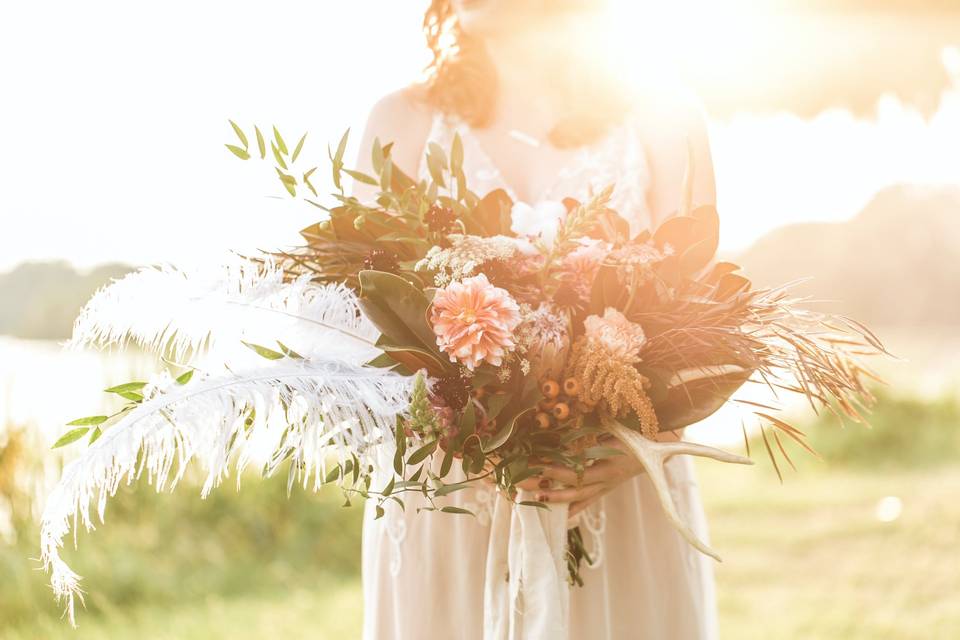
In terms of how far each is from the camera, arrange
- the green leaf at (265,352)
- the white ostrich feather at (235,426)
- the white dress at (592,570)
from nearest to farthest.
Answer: the white ostrich feather at (235,426), the green leaf at (265,352), the white dress at (592,570)

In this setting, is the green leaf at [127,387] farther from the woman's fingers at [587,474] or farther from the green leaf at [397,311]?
the woman's fingers at [587,474]

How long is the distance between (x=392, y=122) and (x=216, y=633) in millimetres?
2744

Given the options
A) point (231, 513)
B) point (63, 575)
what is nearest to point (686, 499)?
point (63, 575)

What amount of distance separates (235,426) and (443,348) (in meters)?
0.29

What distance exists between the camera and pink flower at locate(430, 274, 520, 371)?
3.92 ft

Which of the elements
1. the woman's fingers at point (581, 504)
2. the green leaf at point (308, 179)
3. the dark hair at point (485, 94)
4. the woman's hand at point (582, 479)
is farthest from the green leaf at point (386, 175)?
the dark hair at point (485, 94)

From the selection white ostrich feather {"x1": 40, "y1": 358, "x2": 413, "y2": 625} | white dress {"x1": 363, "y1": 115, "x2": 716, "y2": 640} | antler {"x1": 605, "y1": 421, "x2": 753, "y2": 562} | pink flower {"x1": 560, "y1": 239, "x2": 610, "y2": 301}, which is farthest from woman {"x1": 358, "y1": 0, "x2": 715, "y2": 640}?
white ostrich feather {"x1": 40, "y1": 358, "x2": 413, "y2": 625}

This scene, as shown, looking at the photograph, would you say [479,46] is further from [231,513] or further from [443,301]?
[231,513]

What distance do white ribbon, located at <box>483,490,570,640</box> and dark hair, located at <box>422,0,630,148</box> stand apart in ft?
3.02

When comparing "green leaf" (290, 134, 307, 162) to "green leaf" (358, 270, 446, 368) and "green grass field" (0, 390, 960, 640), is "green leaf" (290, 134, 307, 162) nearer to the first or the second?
"green leaf" (358, 270, 446, 368)

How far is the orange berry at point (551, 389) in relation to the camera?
124 centimetres

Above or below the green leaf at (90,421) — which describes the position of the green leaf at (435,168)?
above

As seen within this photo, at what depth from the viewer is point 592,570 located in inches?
68.8

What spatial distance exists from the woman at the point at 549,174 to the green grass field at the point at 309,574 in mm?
2449
